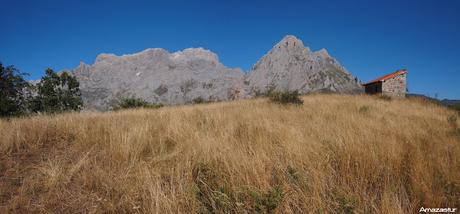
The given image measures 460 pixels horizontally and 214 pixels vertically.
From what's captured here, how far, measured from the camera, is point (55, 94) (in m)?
22.2

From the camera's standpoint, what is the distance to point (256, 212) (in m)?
1.63

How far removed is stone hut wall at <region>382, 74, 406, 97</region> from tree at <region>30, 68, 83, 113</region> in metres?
31.3

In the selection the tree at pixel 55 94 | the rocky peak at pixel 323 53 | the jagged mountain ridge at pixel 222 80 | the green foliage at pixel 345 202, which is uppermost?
the rocky peak at pixel 323 53

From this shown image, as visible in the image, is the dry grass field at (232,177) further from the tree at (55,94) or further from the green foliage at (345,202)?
the tree at (55,94)

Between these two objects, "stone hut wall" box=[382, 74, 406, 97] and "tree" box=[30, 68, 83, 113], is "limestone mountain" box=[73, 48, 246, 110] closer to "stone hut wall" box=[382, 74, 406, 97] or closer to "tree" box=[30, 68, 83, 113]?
"stone hut wall" box=[382, 74, 406, 97]

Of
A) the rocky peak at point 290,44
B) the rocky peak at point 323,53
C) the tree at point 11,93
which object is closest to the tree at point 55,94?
the tree at point 11,93

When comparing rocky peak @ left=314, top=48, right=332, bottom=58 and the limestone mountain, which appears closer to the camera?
the limestone mountain

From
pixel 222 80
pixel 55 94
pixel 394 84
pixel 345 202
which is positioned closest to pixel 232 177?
pixel 345 202

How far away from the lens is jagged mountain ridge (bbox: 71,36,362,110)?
11064cm

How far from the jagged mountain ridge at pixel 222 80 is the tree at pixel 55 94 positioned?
201 feet

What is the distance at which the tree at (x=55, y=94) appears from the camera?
20.4 metres

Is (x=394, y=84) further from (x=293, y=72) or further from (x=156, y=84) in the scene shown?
(x=156, y=84)

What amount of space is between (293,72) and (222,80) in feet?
143

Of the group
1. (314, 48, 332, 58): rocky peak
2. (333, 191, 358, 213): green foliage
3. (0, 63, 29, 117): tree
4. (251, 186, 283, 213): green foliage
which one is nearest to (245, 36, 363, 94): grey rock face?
(314, 48, 332, 58): rocky peak
